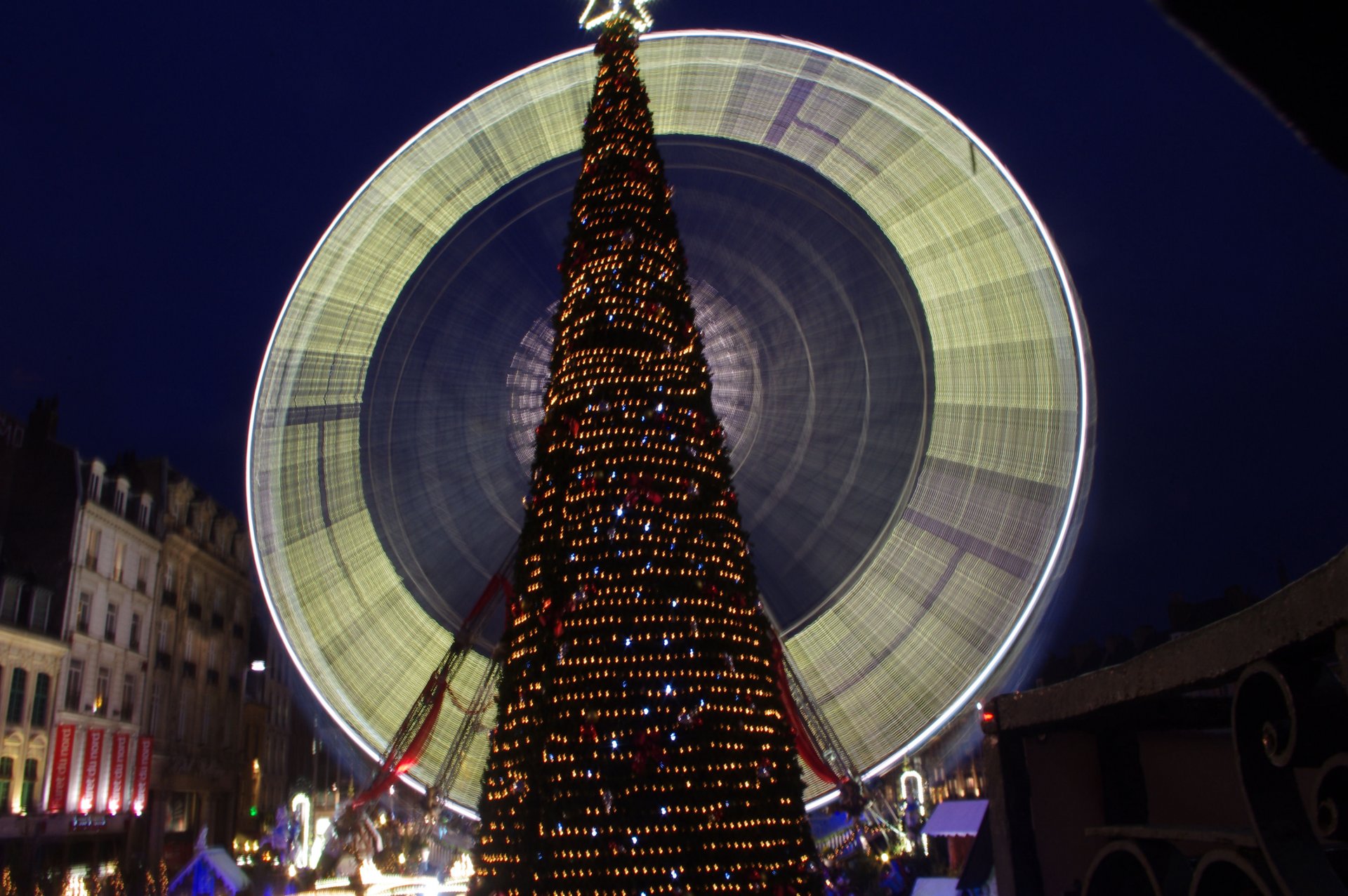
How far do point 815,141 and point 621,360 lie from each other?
5722 millimetres

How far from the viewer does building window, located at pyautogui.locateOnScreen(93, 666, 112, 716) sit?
64.5 ft

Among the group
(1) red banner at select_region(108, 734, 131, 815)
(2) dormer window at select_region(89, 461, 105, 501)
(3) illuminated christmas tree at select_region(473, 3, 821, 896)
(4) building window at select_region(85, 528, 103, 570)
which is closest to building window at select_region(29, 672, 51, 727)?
(1) red banner at select_region(108, 734, 131, 815)

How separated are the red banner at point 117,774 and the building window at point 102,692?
67cm

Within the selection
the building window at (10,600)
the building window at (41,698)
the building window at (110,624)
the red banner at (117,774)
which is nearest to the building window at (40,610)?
the building window at (10,600)

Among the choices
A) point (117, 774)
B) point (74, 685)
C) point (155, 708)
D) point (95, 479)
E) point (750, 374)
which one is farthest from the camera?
point (155, 708)

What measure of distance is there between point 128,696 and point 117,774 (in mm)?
2157

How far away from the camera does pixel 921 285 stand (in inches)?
402

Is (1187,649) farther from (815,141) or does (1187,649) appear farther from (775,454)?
(815,141)

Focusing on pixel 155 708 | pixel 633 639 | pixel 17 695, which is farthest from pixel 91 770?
pixel 633 639

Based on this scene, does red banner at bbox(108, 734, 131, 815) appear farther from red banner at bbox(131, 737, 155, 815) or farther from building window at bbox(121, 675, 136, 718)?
building window at bbox(121, 675, 136, 718)

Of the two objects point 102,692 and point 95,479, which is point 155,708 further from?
point 95,479

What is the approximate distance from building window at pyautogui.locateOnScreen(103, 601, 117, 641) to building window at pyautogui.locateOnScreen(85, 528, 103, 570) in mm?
1114

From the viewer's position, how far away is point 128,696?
21.2 meters

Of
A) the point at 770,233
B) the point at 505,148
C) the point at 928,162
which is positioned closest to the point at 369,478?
the point at 505,148
